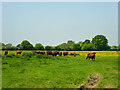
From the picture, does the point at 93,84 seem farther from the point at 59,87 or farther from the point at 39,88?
the point at 39,88

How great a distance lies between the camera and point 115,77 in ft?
44.0

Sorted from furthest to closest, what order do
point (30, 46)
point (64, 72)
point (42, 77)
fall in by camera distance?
point (30, 46) → point (64, 72) → point (42, 77)

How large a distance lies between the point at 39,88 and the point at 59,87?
63.6 inches

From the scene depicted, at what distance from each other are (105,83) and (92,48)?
6318 centimetres

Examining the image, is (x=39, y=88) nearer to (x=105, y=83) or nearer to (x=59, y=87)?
(x=59, y=87)

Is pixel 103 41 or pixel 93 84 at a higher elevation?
pixel 103 41

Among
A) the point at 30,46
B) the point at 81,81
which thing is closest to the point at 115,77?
the point at 81,81

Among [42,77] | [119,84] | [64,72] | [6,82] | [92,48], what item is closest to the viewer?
[119,84]

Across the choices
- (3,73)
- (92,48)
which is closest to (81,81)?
(3,73)

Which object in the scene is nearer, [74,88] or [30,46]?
[74,88]

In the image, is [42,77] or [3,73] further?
[3,73]

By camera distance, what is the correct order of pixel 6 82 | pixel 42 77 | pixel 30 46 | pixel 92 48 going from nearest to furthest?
pixel 6 82, pixel 42 77, pixel 92 48, pixel 30 46

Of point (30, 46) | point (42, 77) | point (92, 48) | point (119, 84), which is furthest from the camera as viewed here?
point (30, 46)

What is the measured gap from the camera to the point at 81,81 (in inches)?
534
